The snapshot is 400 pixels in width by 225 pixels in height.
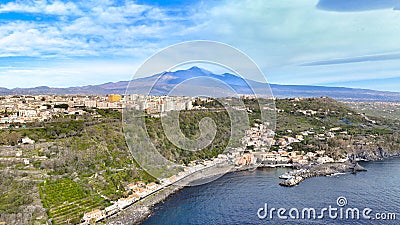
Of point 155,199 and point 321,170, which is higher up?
point 321,170

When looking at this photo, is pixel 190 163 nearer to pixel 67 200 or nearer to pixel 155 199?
pixel 155 199

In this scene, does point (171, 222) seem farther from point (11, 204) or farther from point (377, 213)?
point (377, 213)

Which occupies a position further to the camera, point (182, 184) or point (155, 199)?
point (182, 184)

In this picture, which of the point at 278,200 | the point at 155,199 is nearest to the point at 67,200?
the point at 155,199

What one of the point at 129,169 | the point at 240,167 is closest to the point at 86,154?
the point at 129,169

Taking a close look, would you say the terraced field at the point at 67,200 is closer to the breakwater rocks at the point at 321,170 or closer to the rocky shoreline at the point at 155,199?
the rocky shoreline at the point at 155,199

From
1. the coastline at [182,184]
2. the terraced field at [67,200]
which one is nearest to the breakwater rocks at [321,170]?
the coastline at [182,184]

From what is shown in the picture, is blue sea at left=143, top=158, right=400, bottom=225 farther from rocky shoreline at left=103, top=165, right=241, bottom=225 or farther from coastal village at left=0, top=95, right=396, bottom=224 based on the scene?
coastal village at left=0, top=95, right=396, bottom=224
